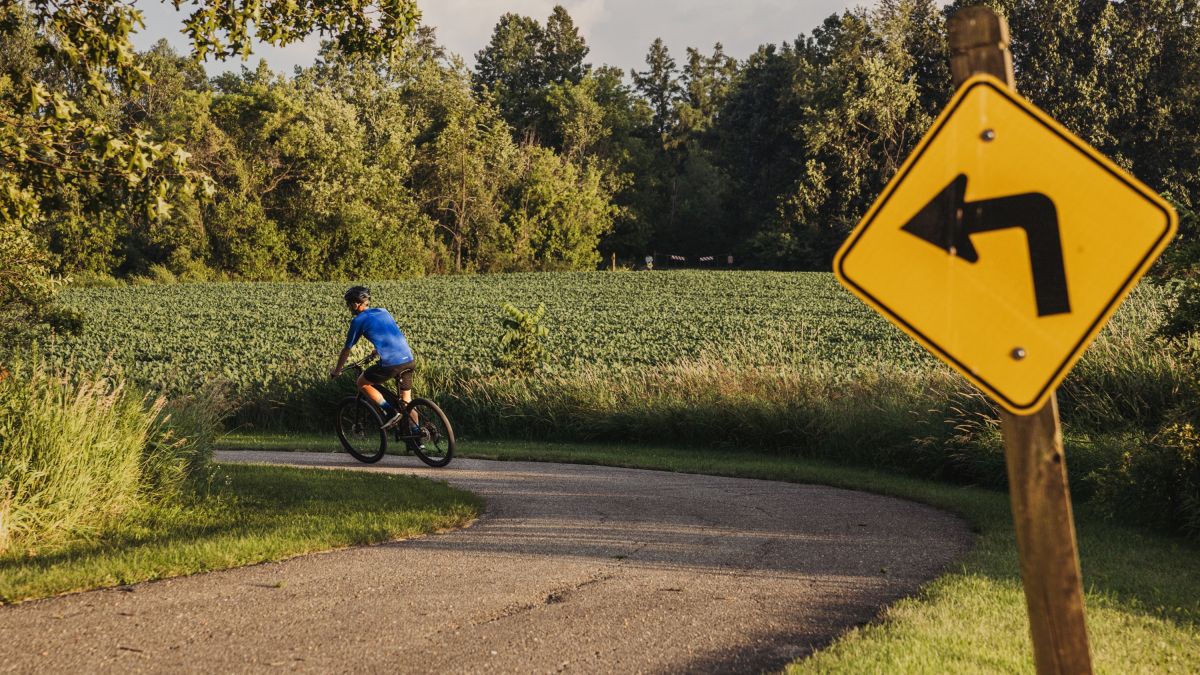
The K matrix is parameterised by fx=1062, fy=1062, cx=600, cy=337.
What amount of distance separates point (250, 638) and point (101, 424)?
4.30 metres

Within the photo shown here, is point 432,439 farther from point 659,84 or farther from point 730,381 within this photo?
point 659,84

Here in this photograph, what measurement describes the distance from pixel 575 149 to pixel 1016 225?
81.1 meters

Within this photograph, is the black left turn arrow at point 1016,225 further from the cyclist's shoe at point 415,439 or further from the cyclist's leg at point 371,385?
the cyclist's leg at point 371,385

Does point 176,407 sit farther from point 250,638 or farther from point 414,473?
point 250,638

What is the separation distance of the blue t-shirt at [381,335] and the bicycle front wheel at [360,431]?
2.84 ft

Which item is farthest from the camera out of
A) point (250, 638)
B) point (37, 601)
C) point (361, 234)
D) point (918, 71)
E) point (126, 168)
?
point (918, 71)

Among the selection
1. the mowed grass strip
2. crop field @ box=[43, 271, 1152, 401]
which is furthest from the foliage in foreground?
the mowed grass strip

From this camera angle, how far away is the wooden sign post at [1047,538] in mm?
2713

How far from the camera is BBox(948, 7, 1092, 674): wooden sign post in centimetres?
271

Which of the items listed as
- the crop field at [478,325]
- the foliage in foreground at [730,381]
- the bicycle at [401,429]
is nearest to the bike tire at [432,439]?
the bicycle at [401,429]

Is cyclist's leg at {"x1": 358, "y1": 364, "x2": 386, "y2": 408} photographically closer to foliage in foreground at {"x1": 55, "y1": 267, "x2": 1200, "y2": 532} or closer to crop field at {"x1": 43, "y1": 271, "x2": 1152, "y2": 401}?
crop field at {"x1": 43, "y1": 271, "x2": 1152, "y2": 401}

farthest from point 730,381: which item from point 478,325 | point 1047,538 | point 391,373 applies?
point 478,325

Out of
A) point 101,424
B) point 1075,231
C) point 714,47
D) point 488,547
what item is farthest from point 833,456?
point 714,47

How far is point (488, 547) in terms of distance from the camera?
7.82 meters
